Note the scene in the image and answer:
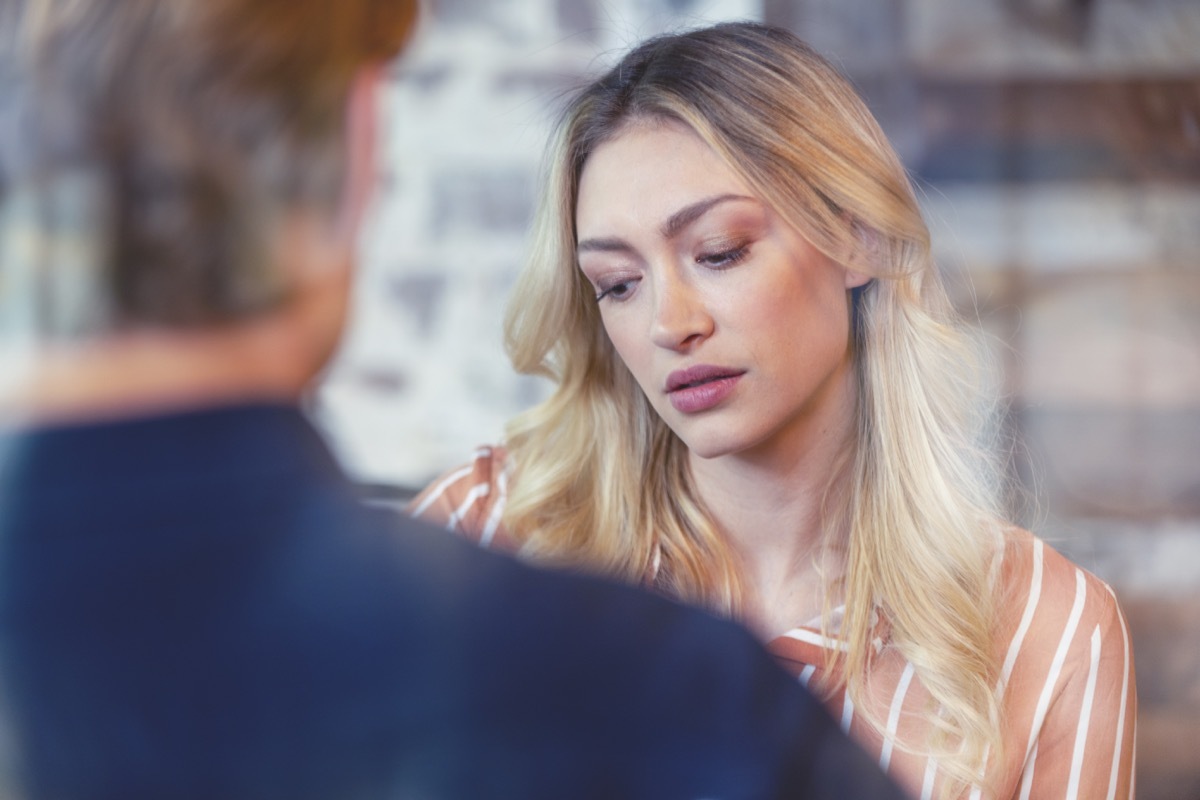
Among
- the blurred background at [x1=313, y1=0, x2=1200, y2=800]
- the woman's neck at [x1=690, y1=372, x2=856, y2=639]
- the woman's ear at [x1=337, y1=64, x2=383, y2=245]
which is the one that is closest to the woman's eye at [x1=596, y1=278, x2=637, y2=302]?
the woman's neck at [x1=690, y1=372, x2=856, y2=639]

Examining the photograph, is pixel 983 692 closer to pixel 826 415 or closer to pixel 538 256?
pixel 826 415

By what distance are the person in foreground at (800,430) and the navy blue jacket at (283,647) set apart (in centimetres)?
27

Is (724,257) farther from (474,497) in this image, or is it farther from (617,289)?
(474,497)

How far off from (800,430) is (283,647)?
1.31 feet

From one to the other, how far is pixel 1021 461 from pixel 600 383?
15.8 inches

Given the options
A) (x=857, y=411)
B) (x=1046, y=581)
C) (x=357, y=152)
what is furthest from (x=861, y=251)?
(x=357, y=152)

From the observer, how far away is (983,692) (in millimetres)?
597

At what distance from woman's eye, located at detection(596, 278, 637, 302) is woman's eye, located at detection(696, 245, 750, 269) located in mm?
43

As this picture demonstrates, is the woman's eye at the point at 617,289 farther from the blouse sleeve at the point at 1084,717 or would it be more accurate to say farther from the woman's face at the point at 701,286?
the blouse sleeve at the point at 1084,717

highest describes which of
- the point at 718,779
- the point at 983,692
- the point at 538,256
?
the point at 538,256

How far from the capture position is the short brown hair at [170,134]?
0.93 feet

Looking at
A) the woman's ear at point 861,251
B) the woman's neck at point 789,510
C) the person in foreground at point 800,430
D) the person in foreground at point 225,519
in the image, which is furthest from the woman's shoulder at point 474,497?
the person in foreground at point 225,519

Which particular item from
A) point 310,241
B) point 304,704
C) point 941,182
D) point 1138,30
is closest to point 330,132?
point 310,241

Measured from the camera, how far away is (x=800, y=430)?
627mm
